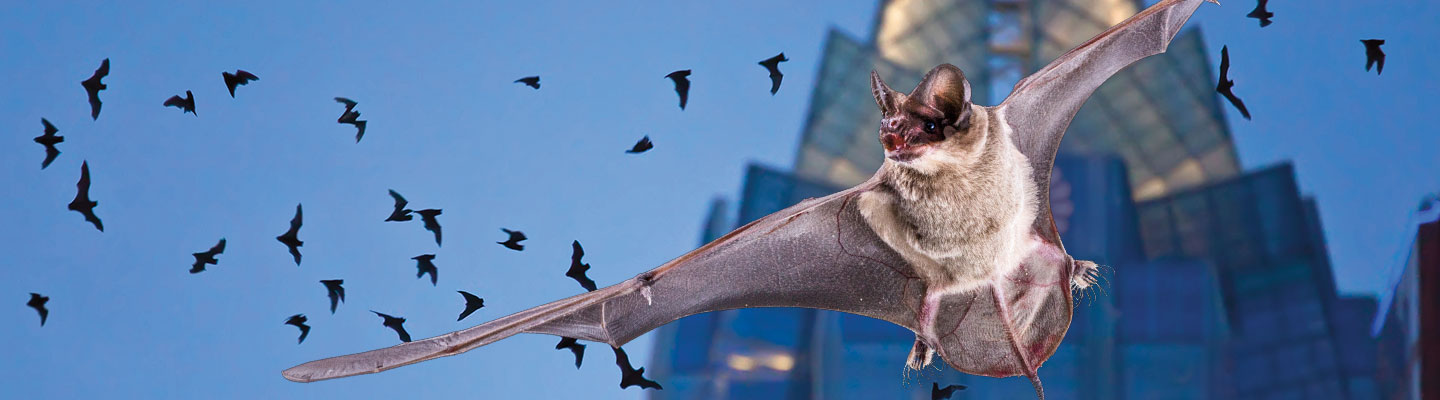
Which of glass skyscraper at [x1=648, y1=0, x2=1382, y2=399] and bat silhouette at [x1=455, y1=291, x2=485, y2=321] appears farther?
glass skyscraper at [x1=648, y1=0, x2=1382, y2=399]

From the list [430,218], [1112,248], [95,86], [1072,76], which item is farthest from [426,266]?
[1112,248]

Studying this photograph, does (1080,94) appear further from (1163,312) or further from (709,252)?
(1163,312)

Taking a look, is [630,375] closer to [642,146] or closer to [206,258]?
[642,146]

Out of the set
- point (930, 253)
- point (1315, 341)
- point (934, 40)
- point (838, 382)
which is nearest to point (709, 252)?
point (930, 253)

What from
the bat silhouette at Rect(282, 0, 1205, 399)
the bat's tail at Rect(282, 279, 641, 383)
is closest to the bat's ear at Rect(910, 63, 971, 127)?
the bat silhouette at Rect(282, 0, 1205, 399)

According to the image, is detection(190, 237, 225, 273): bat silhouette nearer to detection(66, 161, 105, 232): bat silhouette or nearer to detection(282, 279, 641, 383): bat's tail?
detection(66, 161, 105, 232): bat silhouette

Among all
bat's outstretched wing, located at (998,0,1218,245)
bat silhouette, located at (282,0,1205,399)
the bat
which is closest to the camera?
bat silhouette, located at (282,0,1205,399)
